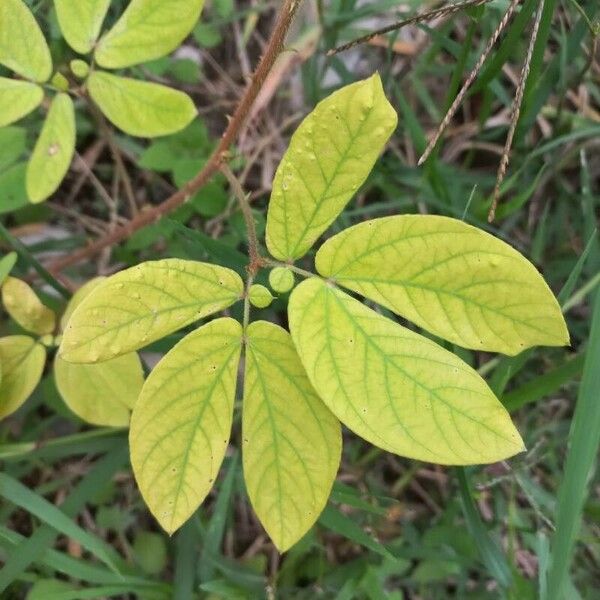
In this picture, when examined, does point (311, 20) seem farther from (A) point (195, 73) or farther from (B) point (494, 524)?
(B) point (494, 524)

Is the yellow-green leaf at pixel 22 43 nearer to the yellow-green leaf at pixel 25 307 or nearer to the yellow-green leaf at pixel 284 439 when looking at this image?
the yellow-green leaf at pixel 25 307

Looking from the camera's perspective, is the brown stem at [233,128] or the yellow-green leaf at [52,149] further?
the yellow-green leaf at [52,149]

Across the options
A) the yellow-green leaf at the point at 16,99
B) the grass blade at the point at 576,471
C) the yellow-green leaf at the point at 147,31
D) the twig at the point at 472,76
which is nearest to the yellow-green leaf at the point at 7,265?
the yellow-green leaf at the point at 16,99

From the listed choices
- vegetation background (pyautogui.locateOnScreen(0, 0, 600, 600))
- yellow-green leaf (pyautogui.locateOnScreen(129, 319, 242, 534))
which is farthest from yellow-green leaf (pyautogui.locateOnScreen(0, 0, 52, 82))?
yellow-green leaf (pyautogui.locateOnScreen(129, 319, 242, 534))

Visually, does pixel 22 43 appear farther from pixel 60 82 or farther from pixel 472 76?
pixel 472 76

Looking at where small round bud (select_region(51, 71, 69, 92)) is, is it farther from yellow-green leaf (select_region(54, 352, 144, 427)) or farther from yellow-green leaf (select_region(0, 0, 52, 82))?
yellow-green leaf (select_region(54, 352, 144, 427))
